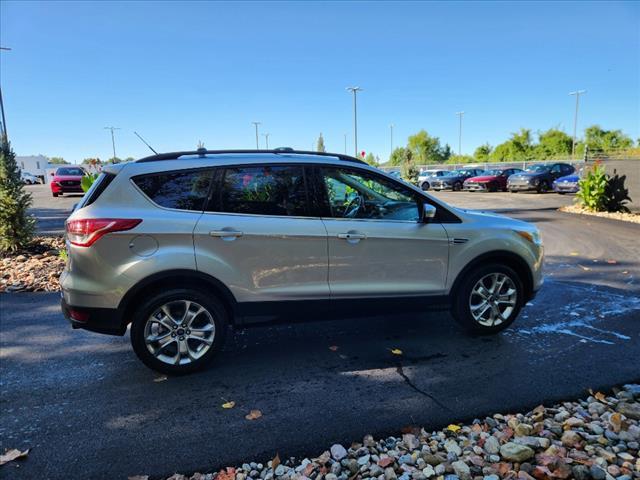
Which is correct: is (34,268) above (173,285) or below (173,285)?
below

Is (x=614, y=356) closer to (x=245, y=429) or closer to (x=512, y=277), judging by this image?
(x=512, y=277)

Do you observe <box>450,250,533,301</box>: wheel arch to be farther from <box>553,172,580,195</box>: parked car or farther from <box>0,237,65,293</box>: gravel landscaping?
<box>553,172,580,195</box>: parked car

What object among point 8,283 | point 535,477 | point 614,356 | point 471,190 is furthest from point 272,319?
point 471,190

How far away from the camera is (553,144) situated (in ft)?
227

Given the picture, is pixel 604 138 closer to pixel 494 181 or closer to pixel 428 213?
pixel 494 181

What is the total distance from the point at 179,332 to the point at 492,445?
2.50 m

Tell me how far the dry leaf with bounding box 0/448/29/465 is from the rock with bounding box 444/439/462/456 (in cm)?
264

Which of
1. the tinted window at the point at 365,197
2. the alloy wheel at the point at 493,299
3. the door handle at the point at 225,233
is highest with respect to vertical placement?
the tinted window at the point at 365,197

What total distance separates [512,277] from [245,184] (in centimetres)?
284

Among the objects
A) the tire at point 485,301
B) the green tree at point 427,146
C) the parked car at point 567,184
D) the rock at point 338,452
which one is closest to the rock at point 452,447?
the rock at point 338,452

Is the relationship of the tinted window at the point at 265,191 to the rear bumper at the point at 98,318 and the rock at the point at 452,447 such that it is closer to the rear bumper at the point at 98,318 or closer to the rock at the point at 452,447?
the rear bumper at the point at 98,318

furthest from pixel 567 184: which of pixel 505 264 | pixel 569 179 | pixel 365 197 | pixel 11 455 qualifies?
pixel 11 455

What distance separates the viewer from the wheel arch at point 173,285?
138 inches

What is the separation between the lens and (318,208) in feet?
12.9
